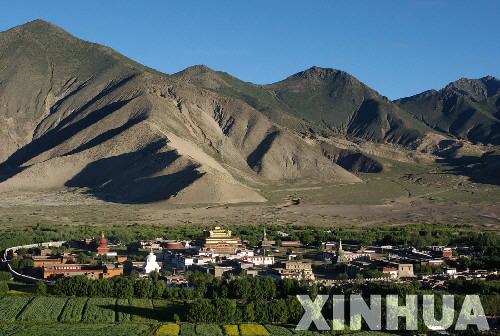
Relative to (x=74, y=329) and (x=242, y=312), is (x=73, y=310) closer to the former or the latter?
(x=74, y=329)

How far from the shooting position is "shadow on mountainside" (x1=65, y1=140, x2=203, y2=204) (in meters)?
147

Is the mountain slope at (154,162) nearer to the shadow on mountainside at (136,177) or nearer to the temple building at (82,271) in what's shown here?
the shadow on mountainside at (136,177)

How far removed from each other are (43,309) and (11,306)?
7.25 ft

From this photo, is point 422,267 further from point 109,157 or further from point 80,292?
point 109,157

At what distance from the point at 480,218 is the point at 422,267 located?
59.4 metres

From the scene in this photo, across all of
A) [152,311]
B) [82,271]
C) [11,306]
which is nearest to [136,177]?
[82,271]

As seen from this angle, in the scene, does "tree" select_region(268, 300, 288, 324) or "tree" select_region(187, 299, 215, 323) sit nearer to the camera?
"tree" select_region(187, 299, 215, 323)

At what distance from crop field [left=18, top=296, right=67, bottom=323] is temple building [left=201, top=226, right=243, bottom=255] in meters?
27.3

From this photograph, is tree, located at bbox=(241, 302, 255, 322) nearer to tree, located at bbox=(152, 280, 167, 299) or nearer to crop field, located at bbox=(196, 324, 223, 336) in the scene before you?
crop field, located at bbox=(196, 324, 223, 336)

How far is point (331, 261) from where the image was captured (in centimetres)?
7444

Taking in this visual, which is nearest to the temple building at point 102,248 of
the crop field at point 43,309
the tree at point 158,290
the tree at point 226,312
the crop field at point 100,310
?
the tree at point 158,290

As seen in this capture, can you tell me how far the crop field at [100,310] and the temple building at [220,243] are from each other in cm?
2669

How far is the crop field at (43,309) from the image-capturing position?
47.8 metres

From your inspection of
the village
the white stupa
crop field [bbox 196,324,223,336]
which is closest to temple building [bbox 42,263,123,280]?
the village
